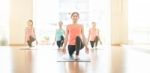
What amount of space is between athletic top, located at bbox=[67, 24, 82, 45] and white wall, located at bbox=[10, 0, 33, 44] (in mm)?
5255

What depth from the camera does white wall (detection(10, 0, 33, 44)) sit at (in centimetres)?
976

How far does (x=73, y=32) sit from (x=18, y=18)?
536cm

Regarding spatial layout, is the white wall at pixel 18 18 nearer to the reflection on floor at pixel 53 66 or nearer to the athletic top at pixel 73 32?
the reflection on floor at pixel 53 66

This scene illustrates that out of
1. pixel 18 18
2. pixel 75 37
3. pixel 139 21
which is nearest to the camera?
pixel 75 37

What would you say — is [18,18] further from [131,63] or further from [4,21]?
[131,63]

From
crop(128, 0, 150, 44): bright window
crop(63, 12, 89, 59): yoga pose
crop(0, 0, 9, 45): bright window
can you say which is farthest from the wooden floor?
crop(0, 0, 9, 45): bright window

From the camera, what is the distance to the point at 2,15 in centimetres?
989

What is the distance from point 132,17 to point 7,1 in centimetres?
362

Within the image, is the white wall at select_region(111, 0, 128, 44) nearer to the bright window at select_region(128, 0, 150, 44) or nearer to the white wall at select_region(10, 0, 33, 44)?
the bright window at select_region(128, 0, 150, 44)

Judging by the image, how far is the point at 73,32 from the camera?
15.4 ft

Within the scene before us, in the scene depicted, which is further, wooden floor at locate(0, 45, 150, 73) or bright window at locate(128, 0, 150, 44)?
bright window at locate(128, 0, 150, 44)

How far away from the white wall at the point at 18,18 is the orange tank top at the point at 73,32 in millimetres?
5256

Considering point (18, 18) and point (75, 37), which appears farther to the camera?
point (18, 18)

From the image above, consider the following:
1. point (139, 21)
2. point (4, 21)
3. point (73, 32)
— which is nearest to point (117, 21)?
point (139, 21)
